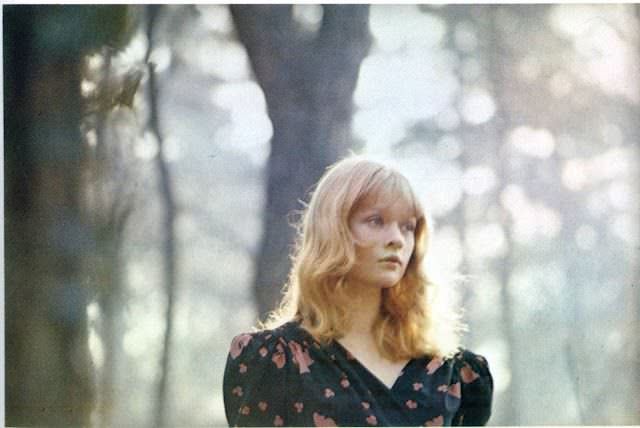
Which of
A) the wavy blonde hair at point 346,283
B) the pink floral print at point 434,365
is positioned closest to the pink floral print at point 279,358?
the wavy blonde hair at point 346,283

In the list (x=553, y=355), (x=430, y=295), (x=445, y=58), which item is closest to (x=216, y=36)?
(x=445, y=58)

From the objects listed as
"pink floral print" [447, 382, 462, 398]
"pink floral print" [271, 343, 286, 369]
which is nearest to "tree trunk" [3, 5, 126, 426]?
"pink floral print" [271, 343, 286, 369]

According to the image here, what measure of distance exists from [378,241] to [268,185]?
1.63 feet

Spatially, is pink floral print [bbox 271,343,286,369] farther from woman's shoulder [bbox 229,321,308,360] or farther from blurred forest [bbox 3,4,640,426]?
blurred forest [bbox 3,4,640,426]

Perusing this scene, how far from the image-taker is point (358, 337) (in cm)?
404

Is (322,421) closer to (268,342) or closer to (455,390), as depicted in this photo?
(268,342)

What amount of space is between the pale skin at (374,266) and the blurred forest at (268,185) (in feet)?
0.53

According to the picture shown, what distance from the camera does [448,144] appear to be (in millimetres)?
4148

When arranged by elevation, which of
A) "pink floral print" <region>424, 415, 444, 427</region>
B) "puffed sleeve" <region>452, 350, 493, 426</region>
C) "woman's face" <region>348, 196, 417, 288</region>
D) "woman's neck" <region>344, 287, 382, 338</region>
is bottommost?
"pink floral print" <region>424, 415, 444, 427</region>

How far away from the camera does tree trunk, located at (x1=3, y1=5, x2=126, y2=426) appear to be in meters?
4.15

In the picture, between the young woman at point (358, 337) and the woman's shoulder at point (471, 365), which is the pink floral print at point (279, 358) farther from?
the woman's shoulder at point (471, 365)

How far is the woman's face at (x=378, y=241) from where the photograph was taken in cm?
400

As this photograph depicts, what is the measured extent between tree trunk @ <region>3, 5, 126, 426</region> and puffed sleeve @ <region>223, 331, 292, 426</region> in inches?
23.0

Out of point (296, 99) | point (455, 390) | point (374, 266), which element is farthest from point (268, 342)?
point (296, 99)
